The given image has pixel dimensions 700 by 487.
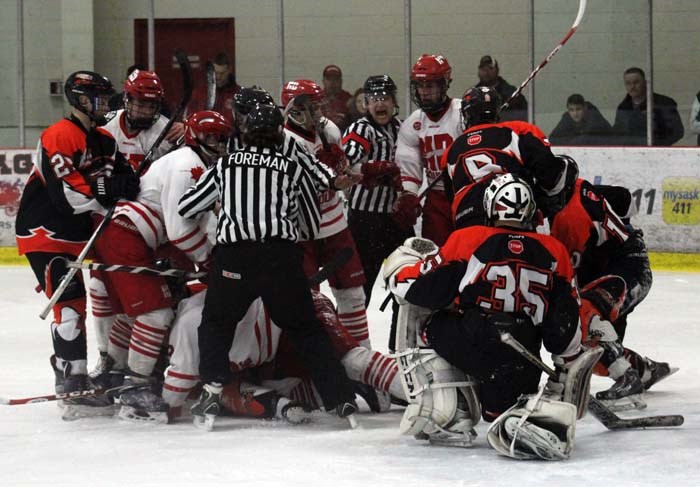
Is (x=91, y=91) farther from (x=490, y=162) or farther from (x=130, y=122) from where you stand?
(x=490, y=162)

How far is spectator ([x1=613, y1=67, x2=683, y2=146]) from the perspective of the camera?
29.2 feet

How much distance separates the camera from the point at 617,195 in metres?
5.01

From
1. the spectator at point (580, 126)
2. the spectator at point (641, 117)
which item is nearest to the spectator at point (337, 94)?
the spectator at point (580, 126)

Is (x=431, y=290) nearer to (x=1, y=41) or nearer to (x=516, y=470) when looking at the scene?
(x=516, y=470)

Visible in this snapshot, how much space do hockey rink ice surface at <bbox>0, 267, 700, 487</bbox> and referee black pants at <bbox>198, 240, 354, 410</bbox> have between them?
186 mm

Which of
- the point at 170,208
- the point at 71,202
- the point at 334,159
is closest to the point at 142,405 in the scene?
the point at 170,208

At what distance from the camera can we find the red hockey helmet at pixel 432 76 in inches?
219

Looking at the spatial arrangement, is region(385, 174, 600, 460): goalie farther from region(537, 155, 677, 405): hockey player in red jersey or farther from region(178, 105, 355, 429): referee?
region(537, 155, 677, 405): hockey player in red jersey

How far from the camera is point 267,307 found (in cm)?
435

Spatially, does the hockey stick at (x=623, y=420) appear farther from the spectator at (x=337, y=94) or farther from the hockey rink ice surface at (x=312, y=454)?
the spectator at (x=337, y=94)

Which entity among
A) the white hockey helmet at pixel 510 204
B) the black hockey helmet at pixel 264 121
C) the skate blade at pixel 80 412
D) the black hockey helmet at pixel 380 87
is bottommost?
the skate blade at pixel 80 412

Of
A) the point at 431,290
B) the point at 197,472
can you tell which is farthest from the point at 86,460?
the point at 431,290

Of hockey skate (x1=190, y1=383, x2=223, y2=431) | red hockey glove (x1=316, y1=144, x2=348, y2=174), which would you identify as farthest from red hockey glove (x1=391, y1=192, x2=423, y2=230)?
hockey skate (x1=190, y1=383, x2=223, y2=431)

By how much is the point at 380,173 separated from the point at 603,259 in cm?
102
